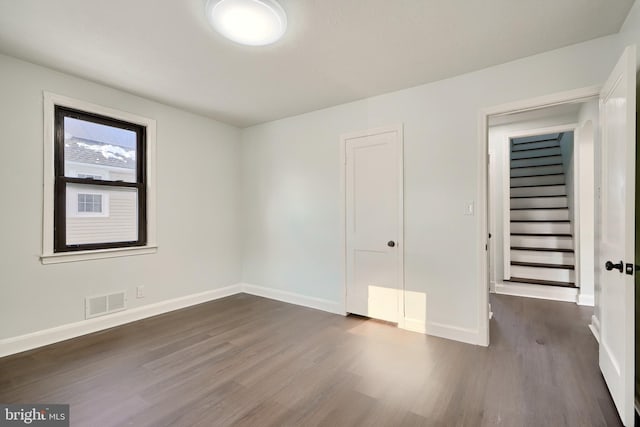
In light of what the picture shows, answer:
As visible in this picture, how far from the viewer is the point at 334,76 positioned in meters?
2.96

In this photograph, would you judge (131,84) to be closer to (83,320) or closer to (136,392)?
(83,320)

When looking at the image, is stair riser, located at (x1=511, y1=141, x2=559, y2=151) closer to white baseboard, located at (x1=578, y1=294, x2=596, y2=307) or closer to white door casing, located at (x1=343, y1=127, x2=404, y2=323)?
white baseboard, located at (x1=578, y1=294, x2=596, y2=307)

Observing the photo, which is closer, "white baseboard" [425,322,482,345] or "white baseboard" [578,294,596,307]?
"white baseboard" [425,322,482,345]

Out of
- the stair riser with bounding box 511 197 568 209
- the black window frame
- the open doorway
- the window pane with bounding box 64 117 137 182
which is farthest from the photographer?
the stair riser with bounding box 511 197 568 209

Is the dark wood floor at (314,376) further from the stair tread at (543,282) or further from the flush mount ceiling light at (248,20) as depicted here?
the flush mount ceiling light at (248,20)

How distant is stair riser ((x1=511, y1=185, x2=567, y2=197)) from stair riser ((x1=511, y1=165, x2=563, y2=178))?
1.22ft

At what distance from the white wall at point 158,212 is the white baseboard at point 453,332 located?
2.92 m

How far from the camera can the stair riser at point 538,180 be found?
5.54m

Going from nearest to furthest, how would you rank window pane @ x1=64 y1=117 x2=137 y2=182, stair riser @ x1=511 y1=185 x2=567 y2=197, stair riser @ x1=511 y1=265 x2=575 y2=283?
1. window pane @ x1=64 y1=117 x2=137 y2=182
2. stair riser @ x1=511 y1=265 x2=575 y2=283
3. stair riser @ x1=511 y1=185 x2=567 y2=197

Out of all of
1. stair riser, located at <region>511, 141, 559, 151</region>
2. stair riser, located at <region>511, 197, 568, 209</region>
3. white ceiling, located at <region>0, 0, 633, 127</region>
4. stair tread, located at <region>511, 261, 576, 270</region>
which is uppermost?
stair riser, located at <region>511, 141, 559, 151</region>

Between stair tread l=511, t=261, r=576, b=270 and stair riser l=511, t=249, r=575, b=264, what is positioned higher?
stair riser l=511, t=249, r=575, b=264

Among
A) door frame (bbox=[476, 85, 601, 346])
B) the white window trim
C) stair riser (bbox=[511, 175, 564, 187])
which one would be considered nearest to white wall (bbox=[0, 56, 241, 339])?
the white window trim

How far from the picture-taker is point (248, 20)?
198cm

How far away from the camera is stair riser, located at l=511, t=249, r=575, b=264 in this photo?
457 cm
